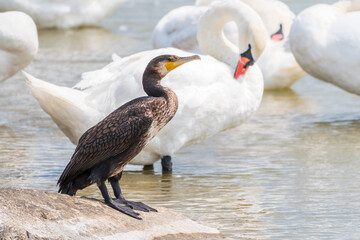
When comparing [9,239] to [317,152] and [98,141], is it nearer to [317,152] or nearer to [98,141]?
[98,141]

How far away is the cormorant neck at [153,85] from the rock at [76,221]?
0.69 m

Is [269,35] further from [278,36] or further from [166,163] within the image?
[166,163]

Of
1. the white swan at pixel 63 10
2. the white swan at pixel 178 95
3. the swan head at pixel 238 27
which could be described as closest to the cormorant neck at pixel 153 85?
the white swan at pixel 178 95

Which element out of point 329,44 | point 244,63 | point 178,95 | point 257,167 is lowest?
point 257,167

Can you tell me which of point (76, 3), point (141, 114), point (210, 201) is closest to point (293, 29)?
point (210, 201)

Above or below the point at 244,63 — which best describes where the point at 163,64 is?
above

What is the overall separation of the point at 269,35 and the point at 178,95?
206 inches

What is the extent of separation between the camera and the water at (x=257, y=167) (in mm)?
5809

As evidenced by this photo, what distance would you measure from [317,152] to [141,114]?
117 inches

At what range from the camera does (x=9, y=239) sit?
4551mm

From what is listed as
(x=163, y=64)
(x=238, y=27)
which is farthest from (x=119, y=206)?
(x=238, y=27)

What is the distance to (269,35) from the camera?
12.2 metres

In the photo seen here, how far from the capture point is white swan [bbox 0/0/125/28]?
17031 millimetres

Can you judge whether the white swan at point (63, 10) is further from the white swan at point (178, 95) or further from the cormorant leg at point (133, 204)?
the cormorant leg at point (133, 204)
